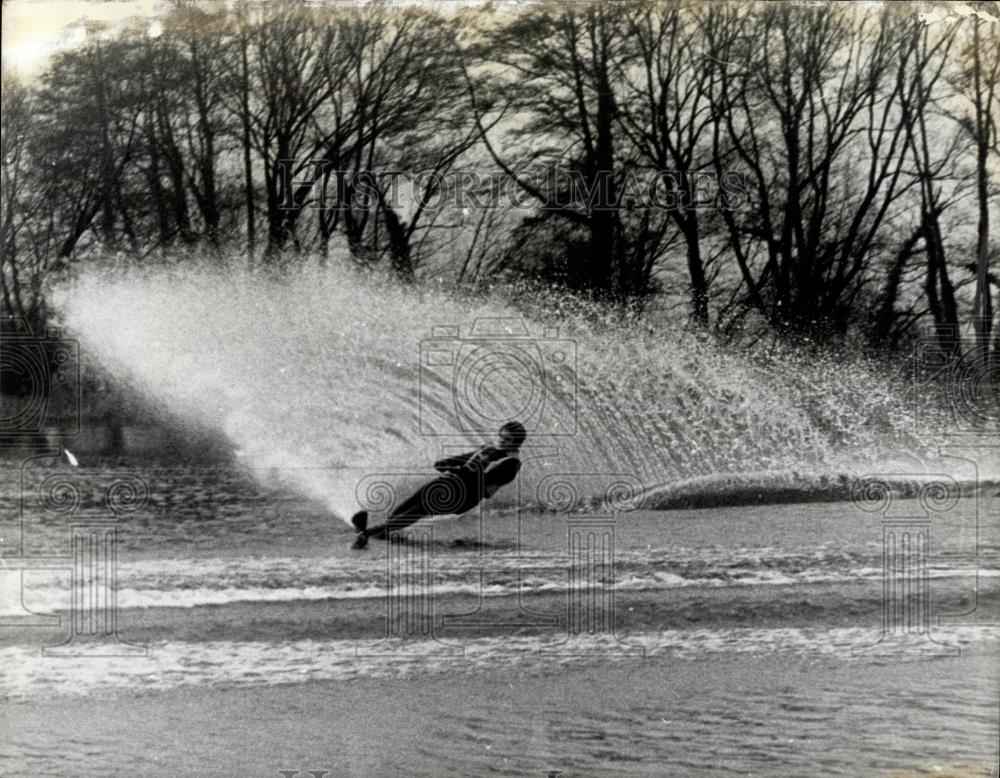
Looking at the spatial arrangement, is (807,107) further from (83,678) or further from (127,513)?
(83,678)

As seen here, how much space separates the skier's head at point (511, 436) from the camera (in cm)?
332

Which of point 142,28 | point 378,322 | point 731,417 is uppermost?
point 142,28

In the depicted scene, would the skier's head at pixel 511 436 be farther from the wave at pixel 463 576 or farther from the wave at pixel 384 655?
the wave at pixel 384 655

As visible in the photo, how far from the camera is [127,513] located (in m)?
3.27

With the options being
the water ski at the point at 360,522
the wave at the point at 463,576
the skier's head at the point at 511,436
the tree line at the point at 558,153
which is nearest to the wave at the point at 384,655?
the wave at the point at 463,576

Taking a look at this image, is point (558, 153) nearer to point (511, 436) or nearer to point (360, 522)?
point (511, 436)

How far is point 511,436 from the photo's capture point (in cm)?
333

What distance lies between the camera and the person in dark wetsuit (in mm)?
3297

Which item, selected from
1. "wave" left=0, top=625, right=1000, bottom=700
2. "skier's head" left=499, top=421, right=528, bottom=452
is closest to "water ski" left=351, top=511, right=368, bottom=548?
"wave" left=0, top=625, right=1000, bottom=700

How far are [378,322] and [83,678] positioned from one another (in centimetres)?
133

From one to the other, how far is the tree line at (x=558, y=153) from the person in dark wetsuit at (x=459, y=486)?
0.54 metres

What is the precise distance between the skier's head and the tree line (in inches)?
17.8

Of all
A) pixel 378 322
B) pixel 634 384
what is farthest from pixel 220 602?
pixel 634 384

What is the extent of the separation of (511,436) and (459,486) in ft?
0.71
